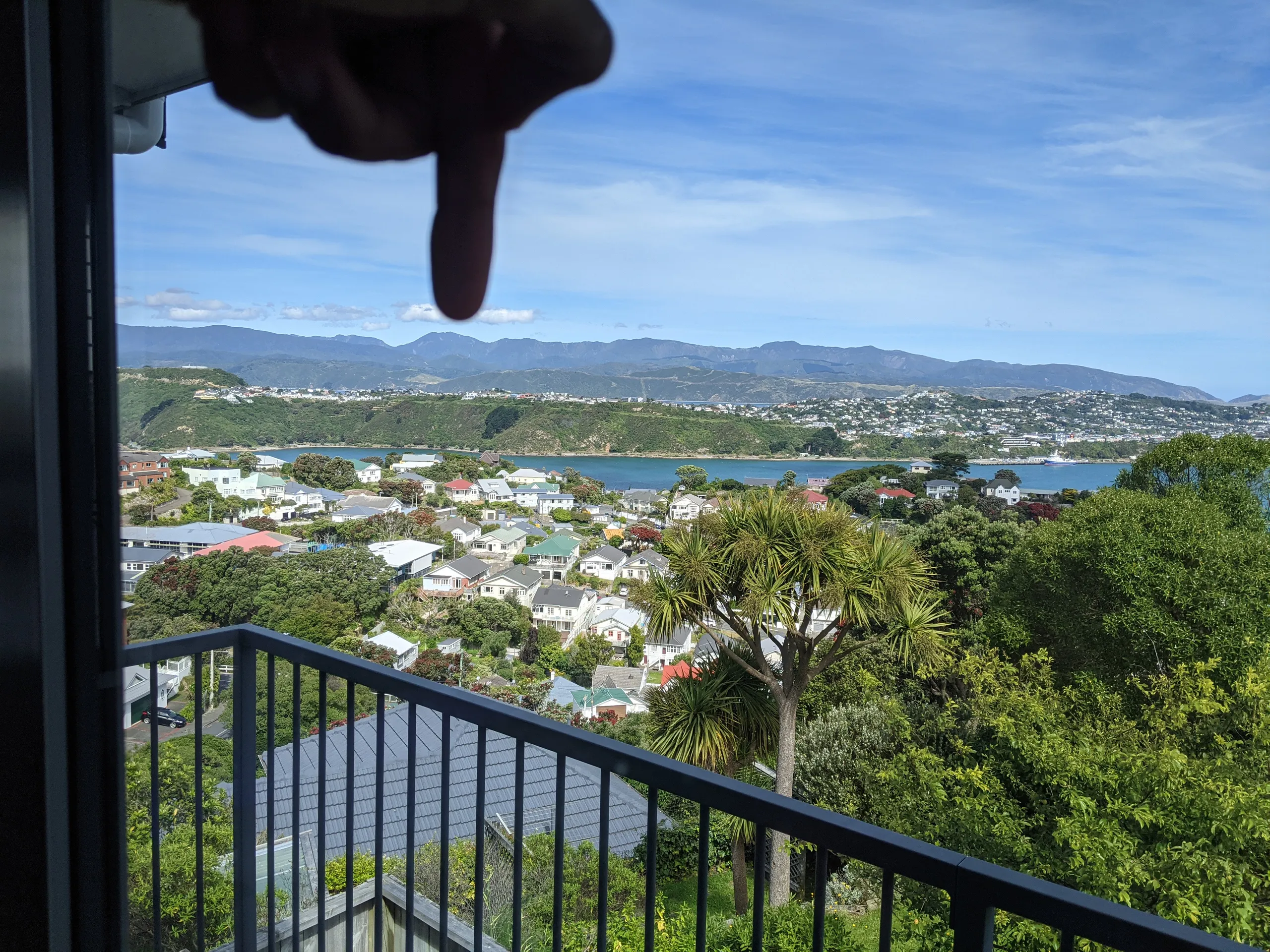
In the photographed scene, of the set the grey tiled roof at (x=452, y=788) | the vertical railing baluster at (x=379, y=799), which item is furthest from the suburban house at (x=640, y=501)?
the vertical railing baluster at (x=379, y=799)

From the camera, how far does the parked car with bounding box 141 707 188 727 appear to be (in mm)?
1352

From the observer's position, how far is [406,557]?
396 centimetres

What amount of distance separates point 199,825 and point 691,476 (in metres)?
4.16

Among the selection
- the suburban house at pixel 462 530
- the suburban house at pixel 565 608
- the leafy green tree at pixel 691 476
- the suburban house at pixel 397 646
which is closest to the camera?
the suburban house at pixel 397 646

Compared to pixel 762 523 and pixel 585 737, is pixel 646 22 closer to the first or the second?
pixel 585 737

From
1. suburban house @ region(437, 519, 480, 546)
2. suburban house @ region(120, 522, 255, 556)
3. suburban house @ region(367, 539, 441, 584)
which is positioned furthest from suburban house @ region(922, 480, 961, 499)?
suburban house @ region(120, 522, 255, 556)

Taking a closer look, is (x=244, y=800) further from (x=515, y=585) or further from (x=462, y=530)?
(x=515, y=585)

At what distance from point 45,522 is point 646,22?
92 cm

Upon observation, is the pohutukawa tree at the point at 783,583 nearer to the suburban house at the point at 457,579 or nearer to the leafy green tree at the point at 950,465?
the leafy green tree at the point at 950,465

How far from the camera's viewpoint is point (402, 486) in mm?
3258

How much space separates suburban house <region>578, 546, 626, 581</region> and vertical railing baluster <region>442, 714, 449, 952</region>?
5038 millimetres

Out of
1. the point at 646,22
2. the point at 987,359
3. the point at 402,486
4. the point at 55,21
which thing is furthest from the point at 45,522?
the point at 987,359

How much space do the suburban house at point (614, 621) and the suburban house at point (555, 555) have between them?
1041 mm

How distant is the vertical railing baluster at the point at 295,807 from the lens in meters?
1.54
